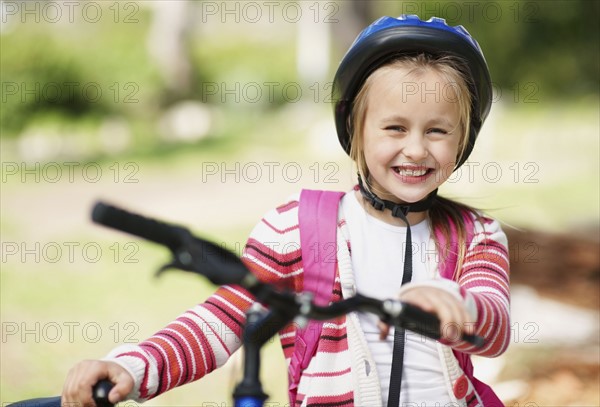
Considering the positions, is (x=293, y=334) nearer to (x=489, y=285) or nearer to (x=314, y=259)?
(x=314, y=259)

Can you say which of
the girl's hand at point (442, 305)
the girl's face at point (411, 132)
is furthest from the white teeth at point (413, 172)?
the girl's hand at point (442, 305)

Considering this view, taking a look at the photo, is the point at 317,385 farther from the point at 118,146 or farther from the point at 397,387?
the point at 118,146

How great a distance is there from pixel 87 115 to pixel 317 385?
13.0 meters

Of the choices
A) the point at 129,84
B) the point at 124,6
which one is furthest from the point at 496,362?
the point at 124,6

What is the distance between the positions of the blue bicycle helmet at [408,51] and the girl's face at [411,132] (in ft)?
0.26

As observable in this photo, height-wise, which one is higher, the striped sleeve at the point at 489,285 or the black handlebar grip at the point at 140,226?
the black handlebar grip at the point at 140,226

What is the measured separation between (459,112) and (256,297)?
3.79ft

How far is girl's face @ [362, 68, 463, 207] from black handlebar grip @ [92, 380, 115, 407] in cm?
106

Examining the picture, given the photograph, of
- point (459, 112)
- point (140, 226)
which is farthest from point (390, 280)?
point (140, 226)

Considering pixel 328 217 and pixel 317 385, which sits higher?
pixel 328 217

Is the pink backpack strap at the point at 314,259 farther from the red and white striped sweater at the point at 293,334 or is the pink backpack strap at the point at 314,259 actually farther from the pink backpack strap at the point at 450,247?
the pink backpack strap at the point at 450,247

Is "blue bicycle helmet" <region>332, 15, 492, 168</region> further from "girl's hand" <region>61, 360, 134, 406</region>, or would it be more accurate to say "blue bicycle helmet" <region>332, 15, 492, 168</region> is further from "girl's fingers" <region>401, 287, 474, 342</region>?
"girl's hand" <region>61, 360, 134, 406</region>

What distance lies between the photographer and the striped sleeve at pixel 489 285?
7.36 feet

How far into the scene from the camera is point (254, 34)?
2284cm
